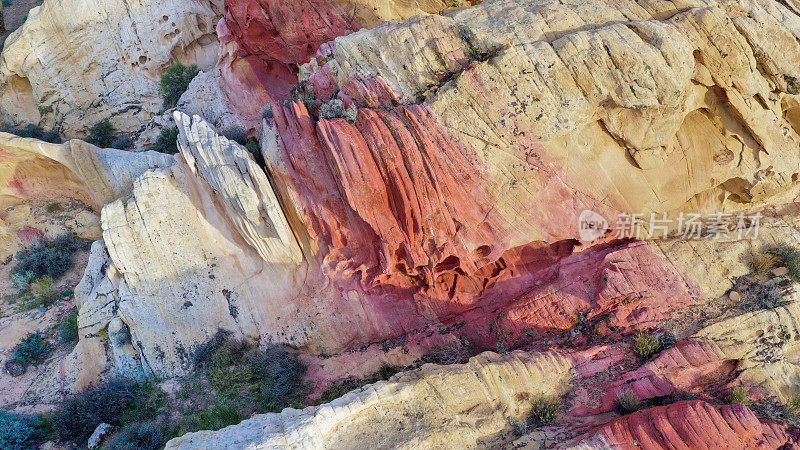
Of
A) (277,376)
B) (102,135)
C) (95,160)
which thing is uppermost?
(102,135)

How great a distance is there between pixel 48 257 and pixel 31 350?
10.7 ft

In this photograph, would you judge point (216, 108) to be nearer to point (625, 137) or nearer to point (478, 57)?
point (478, 57)

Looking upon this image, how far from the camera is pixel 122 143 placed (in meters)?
17.5

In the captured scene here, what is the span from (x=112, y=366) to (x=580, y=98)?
11883 millimetres

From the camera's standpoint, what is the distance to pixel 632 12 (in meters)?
10.5

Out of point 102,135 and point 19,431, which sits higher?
point 102,135

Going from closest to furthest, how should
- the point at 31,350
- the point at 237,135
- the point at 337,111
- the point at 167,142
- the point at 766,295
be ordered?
the point at 766,295 → the point at 337,111 → the point at 31,350 → the point at 237,135 → the point at 167,142

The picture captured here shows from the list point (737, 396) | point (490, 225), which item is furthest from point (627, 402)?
point (490, 225)

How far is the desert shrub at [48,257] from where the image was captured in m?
15.1

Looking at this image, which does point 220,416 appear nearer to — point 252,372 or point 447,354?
point 252,372

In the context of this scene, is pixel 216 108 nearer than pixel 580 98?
No

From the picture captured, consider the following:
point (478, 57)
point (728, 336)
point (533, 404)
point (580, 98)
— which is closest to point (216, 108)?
point (478, 57)

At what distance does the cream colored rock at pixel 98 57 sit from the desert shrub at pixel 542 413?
608 inches

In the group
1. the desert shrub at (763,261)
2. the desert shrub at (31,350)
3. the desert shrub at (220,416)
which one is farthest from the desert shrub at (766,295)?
the desert shrub at (31,350)
